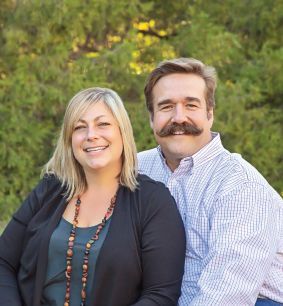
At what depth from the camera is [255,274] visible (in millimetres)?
2732

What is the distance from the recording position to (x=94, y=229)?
9.73 ft

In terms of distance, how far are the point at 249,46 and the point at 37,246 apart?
18.5 feet

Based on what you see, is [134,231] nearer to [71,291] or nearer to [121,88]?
[71,291]

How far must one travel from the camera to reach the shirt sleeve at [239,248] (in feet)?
8.83

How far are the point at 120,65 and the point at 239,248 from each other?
16.6 ft

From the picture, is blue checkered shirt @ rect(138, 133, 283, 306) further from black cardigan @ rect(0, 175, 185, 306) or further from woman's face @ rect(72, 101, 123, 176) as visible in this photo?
woman's face @ rect(72, 101, 123, 176)

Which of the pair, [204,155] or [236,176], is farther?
[204,155]

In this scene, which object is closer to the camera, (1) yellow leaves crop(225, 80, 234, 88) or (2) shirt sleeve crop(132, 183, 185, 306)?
(2) shirt sleeve crop(132, 183, 185, 306)

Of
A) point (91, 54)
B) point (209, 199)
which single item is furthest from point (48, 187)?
point (91, 54)

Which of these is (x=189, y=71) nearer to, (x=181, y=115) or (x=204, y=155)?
(x=181, y=115)

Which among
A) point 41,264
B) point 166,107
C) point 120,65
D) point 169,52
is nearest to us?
point 41,264

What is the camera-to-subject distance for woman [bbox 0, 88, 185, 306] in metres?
2.85

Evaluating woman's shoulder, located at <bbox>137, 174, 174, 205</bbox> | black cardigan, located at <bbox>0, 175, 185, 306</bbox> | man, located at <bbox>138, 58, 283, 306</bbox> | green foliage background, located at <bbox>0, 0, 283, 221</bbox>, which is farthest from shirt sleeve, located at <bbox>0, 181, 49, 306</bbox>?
green foliage background, located at <bbox>0, 0, 283, 221</bbox>

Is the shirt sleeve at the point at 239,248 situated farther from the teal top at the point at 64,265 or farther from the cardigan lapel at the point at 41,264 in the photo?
the cardigan lapel at the point at 41,264
